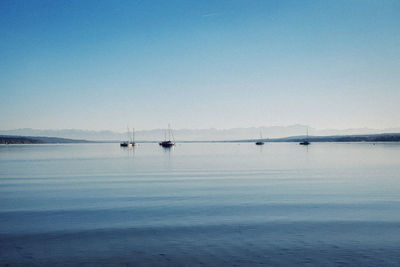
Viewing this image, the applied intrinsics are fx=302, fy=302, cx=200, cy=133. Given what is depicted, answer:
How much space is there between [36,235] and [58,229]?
32.3 inches

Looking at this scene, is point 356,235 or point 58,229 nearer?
point 356,235

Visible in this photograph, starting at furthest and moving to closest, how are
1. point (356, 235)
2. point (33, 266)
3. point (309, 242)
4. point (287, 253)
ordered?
point (356, 235) < point (309, 242) < point (287, 253) < point (33, 266)

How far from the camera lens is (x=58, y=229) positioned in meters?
11.1

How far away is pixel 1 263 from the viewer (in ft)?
26.1

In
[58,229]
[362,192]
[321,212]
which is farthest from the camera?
[362,192]

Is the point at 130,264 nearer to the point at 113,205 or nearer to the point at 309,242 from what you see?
the point at 309,242

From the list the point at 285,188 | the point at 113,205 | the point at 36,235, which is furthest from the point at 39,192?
the point at 285,188

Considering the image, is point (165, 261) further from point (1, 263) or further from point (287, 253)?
point (1, 263)

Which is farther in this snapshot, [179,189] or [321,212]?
[179,189]

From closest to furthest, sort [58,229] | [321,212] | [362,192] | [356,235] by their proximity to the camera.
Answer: [356,235] → [58,229] → [321,212] → [362,192]

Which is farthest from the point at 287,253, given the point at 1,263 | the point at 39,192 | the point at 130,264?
the point at 39,192

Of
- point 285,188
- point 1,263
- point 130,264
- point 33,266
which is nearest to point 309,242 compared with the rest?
point 130,264

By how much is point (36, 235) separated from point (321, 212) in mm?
11459

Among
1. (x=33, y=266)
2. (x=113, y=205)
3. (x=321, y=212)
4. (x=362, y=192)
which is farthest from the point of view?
(x=362, y=192)
